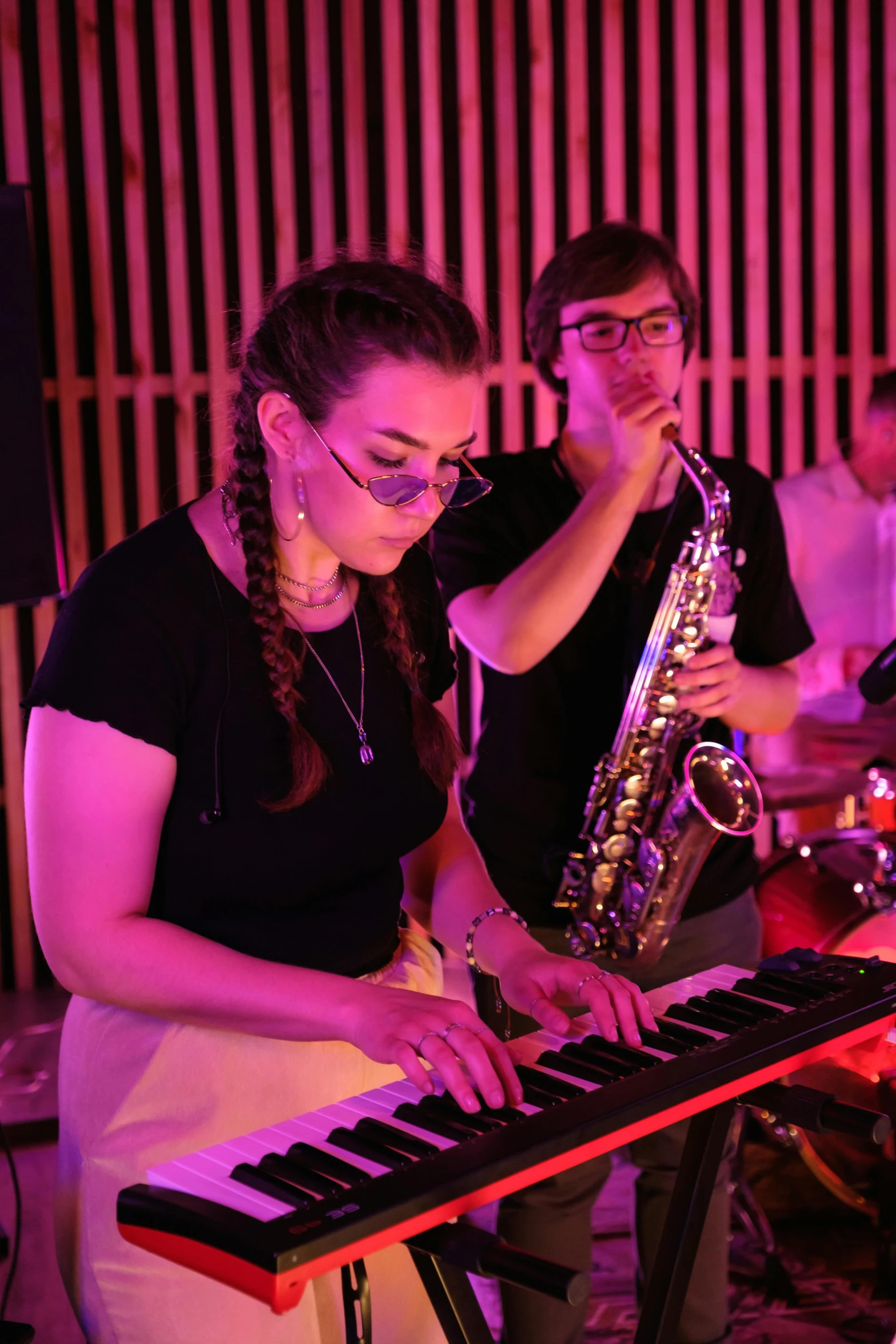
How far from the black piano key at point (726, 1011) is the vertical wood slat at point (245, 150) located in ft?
10.5

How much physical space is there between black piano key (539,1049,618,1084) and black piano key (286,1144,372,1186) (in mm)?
281

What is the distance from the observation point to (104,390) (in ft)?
14.1

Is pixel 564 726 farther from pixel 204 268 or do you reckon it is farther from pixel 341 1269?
pixel 204 268

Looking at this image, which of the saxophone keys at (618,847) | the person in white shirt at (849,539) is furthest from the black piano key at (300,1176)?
the person in white shirt at (849,539)

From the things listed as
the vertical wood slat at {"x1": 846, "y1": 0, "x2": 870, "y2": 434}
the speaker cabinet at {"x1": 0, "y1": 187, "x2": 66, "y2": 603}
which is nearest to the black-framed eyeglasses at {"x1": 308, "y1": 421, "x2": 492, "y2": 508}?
the speaker cabinet at {"x1": 0, "y1": 187, "x2": 66, "y2": 603}

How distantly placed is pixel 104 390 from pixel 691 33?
7.67 ft

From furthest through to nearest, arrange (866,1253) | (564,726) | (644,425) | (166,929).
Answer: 1. (866,1253)
2. (564,726)
3. (644,425)
4. (166,929)

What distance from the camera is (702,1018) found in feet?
4.68

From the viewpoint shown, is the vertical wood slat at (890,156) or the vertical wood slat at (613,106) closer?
the vertical wood slat at (613,106)

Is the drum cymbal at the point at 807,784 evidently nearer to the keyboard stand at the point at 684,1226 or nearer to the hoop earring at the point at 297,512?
the keyboard stand at the point at 684,1226

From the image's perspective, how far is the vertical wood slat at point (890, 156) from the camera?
4.47m

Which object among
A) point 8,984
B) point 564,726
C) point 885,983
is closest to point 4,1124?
point 8,984

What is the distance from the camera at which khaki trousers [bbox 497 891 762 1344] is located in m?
1.95

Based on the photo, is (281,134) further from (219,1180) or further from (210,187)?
(219,1180)
